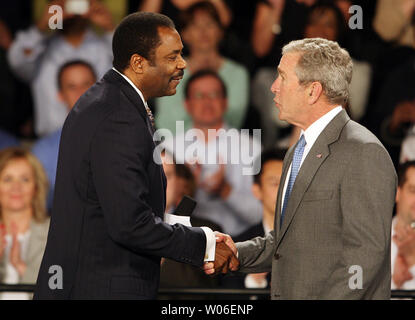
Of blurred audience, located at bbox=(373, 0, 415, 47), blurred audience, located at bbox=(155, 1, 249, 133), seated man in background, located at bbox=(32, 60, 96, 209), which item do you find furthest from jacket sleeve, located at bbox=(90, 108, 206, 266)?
blurred audience, located at bbox=(373, 0, 415, 47)

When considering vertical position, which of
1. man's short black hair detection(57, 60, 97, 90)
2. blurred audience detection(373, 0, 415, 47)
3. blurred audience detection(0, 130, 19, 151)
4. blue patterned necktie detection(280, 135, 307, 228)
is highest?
blurred audience detection(373, 0, 415, 47)

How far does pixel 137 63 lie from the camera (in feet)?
6.79

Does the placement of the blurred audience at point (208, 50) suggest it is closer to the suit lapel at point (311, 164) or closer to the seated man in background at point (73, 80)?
the seated man in background at point (73, 80)

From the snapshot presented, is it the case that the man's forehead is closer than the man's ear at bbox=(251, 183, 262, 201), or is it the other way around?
the man's forehead

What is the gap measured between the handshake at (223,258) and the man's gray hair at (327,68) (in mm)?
596

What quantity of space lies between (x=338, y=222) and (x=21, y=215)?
2.19 m

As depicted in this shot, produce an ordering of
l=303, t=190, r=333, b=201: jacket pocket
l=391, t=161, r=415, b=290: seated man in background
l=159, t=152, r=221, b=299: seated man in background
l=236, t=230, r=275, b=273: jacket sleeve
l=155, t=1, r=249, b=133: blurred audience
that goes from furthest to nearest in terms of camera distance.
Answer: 1. l=155, t=1, r=249, b=133: blurred audience
2. l=391, t=161, r=415, b=290: seated man in background
3. l=159, t=152, r=221, b=299: seated man in background
4. l=236, t=230, r=275, b=273: jacket sleeve
5. l=303, t=190, r=333, b=201: jacket pocket

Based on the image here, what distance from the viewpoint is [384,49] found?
404cm

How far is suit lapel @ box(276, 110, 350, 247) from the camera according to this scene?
6.75ft

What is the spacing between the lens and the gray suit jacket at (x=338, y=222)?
1.91 m

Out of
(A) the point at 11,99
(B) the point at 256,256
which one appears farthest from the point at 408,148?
(A) the point at 11,99

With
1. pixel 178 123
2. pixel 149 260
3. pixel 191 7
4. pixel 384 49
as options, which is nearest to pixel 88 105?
pixel 149 260

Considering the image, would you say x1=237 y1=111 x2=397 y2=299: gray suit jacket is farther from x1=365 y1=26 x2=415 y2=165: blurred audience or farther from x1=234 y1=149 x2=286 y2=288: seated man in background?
x1=365 y1=26 x2=415 y2=165: blurred audience

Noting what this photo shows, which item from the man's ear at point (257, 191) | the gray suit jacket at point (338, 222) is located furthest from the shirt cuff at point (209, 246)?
the man's ear at point (257, 191)
